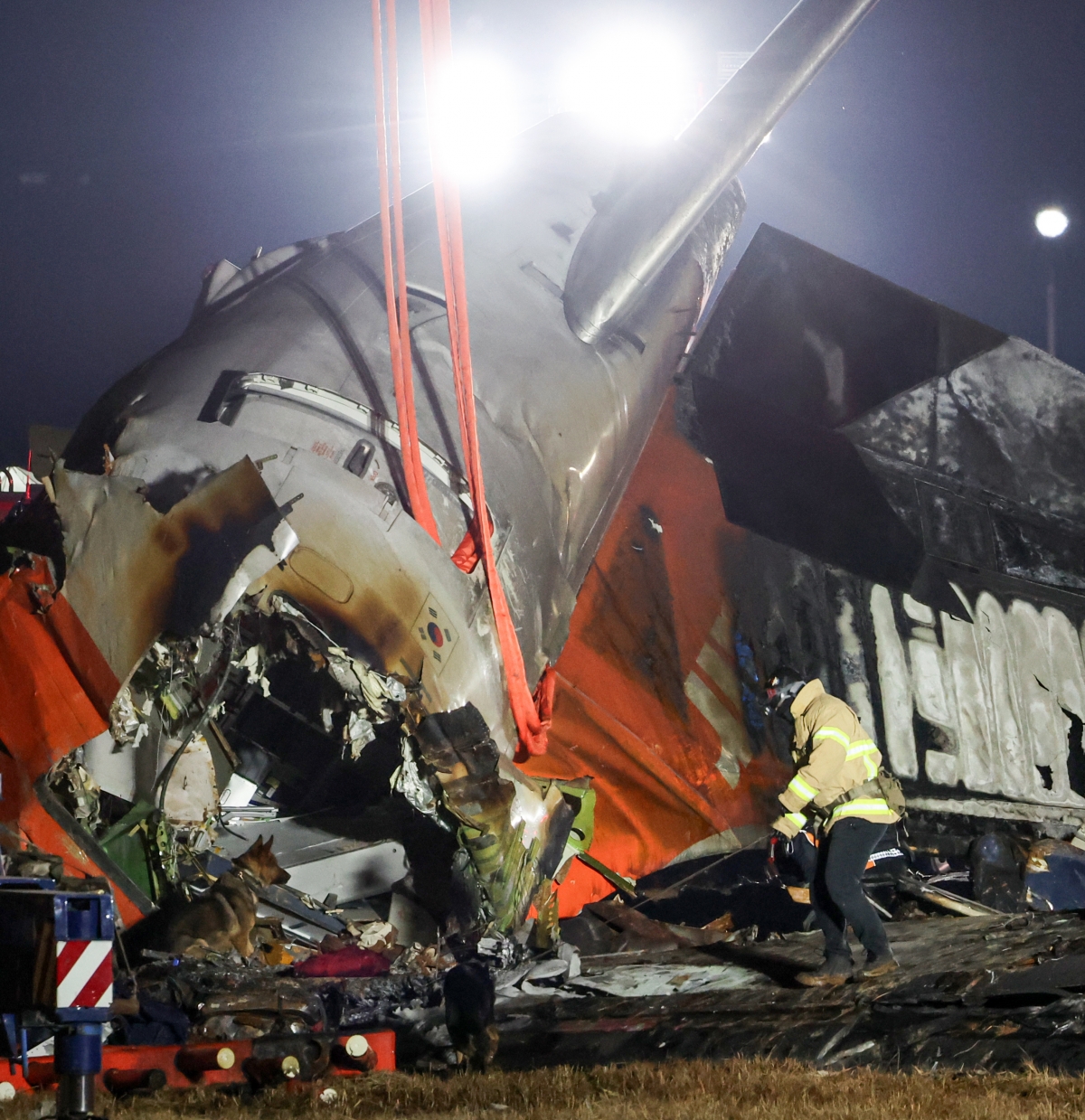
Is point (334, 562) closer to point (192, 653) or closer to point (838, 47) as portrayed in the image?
point (192, 653)

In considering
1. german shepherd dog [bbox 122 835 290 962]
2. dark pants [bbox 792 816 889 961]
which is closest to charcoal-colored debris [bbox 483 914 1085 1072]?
dark pants [bbox 792 816 889 961]

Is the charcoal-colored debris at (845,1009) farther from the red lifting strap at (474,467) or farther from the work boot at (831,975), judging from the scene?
the red lifting strap at (474,467)

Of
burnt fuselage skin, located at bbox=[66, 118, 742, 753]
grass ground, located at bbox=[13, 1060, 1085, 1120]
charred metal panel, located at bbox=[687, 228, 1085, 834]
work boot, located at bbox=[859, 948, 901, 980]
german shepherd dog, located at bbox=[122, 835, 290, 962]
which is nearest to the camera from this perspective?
grass ground, located at bbox=[13, 1060, 1085, 1120]

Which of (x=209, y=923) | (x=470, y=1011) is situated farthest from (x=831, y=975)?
(x=209, y=923)

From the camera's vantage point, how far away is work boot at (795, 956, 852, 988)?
527 centimetres

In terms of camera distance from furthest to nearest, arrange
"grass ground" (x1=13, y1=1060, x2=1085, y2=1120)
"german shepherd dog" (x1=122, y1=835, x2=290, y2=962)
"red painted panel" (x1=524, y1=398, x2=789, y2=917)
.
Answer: "red painted panel" (x1=524, y1=398, x2=789, y2=917), "german shepherd dog" (x1=122, y1=835, x2=290, y2=962), "grass ground" (x1=13, y1=1060, x2=1085, y2=1120)

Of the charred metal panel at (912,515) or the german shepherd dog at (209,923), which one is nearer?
the german shepherd dog at (209,923)

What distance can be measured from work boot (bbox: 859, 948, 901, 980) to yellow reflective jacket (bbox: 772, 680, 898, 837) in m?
0.62

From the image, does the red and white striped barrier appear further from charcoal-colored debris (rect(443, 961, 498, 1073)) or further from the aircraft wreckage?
charcoal-colored debris (rect(443, 961, 498, 1073))

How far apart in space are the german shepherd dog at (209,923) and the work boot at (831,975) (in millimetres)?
3213

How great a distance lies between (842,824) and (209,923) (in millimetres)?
3587

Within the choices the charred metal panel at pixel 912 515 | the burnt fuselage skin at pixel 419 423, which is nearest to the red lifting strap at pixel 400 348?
the burnt fuselage skin at pixel 419 423

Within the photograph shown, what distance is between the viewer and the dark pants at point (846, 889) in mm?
5207

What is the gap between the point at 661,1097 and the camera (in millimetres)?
3818
